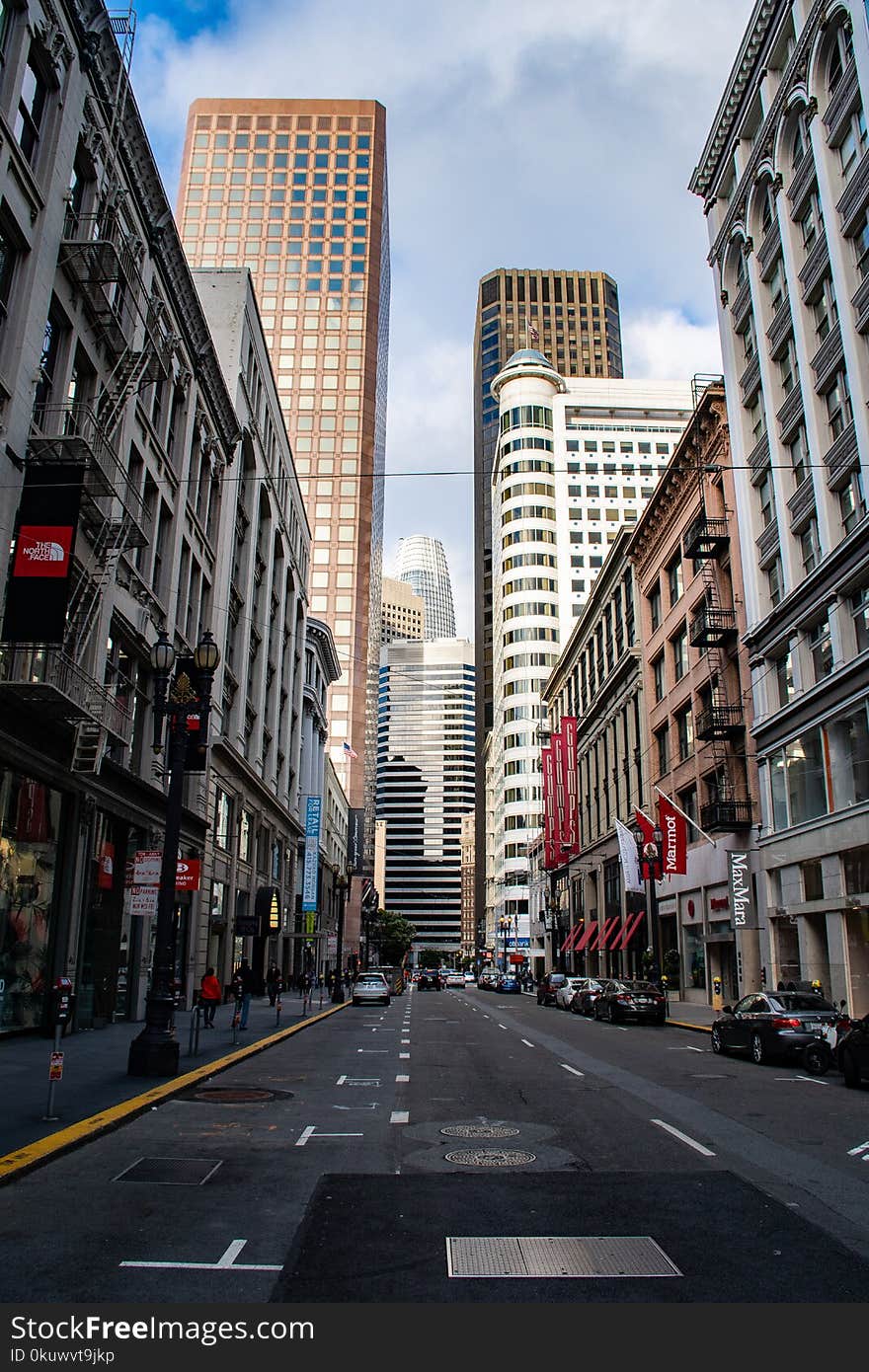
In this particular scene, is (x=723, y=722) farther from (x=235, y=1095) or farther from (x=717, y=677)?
(x=235, y=1095)

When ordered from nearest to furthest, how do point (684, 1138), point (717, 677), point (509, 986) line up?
point (684, 1138) < point (717, 677) < point (509, 986)

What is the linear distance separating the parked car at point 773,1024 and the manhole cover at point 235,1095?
1002 cm

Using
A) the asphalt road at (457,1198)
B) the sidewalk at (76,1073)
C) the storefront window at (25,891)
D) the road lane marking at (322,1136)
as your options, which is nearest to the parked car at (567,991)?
the sidewalk at (76,1073)

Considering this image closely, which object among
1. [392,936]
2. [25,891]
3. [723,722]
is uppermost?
[723,722]

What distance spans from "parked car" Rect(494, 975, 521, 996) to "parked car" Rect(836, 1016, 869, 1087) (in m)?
58.3

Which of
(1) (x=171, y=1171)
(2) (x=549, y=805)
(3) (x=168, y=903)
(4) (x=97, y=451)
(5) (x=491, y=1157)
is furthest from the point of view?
(2) (x=549, y=805)

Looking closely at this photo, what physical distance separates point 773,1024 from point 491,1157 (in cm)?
1165

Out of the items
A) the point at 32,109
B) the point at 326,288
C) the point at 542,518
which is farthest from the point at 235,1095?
the point at 326,288

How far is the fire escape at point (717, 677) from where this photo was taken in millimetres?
36938

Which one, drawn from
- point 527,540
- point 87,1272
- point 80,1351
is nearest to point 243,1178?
point 87,1272

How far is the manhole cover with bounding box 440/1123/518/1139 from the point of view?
10.8 m

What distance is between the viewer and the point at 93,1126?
10547mm

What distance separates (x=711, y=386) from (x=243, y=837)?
96.2ft

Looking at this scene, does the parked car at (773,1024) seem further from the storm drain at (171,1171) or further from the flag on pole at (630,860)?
the flag on pole at (630,860)
